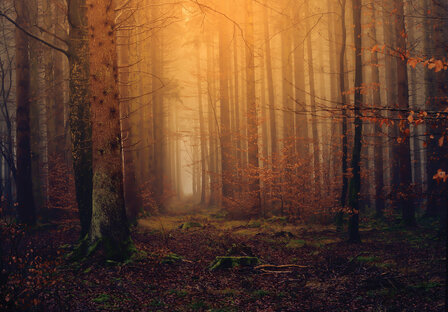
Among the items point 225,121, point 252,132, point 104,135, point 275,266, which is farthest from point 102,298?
point 225,121

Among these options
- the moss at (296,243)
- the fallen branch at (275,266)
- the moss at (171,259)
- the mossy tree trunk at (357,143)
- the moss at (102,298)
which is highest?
the mossy tree trunk at (357,143)

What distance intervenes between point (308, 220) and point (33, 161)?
11.2 metres

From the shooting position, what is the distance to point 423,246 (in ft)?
29.0

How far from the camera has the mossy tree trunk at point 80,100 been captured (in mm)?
8547

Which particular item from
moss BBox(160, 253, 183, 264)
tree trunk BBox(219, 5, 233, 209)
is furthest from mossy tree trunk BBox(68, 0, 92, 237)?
tree trunk BBox(219, 5, 233, 209)

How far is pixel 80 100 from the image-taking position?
8.65 metres

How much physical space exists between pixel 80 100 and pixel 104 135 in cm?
209

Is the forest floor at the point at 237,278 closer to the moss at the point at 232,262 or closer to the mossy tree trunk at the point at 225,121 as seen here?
the moss at the point at 232,262

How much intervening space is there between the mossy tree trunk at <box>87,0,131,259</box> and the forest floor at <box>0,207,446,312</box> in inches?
24.6

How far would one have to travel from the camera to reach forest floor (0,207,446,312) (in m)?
5.01

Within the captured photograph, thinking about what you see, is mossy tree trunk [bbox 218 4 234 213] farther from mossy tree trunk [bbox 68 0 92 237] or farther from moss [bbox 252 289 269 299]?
moss [bbox 252 289 269 299]

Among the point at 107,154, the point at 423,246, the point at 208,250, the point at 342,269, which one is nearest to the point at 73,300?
the point at 107,154

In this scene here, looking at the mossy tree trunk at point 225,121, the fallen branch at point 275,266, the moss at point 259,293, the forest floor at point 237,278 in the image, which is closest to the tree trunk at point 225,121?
the mossy tree trunk at point 225,121

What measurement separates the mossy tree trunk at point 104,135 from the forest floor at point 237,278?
0.62 m
